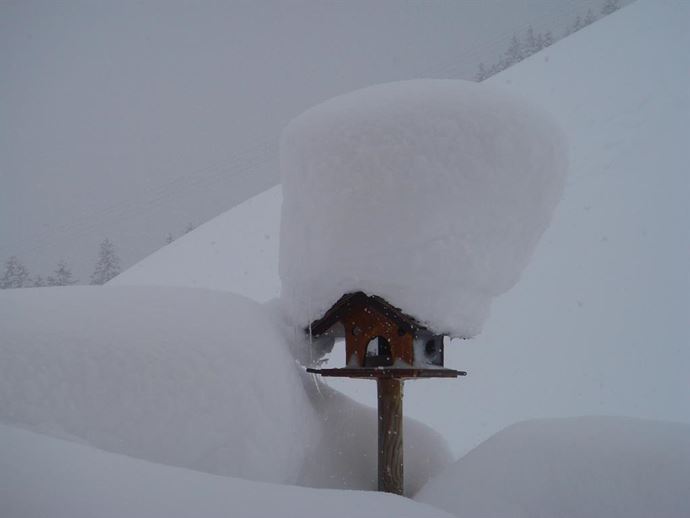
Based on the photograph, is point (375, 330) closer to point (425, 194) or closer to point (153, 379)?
point (425, 194)

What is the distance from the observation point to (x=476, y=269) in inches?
172

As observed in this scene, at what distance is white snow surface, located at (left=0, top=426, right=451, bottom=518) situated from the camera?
106 cm

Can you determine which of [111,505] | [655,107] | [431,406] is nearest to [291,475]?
[111,505]

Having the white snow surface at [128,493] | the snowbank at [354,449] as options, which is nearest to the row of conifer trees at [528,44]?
the snowbank at [354,449]

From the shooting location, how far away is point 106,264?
70.7ft

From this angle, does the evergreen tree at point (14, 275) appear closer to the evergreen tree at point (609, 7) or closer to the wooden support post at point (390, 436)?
the wooden support post at point (390, 436)

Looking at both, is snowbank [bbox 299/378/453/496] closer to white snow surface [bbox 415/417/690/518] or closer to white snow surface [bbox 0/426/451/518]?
white snow surface [bbox 415/417/690/518]

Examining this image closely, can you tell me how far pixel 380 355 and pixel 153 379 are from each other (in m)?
2.14

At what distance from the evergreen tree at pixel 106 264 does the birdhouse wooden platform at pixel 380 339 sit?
19.2m

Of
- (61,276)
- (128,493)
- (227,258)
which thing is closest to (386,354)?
(128,493)

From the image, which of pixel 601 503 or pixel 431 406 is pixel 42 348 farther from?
pixel 431 406

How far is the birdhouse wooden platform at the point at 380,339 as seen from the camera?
4477 millimetres

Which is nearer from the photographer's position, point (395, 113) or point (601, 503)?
point (601, 503)

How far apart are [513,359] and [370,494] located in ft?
39.0
